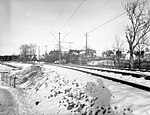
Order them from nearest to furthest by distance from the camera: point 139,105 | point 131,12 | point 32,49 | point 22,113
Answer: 1. point 139,105
2. point 22,113
3. point 131,12
4. point 32,49

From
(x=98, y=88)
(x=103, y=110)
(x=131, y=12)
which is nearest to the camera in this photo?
(x=103, y=110)

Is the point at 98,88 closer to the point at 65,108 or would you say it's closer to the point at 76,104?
the point at 76,104

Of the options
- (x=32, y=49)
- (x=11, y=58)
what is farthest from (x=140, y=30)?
(x=11, y=58)

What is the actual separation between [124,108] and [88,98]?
277 cm

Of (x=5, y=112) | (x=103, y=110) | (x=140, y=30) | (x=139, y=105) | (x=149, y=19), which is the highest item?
(x=149, y=19)

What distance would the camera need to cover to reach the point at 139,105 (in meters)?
5.26

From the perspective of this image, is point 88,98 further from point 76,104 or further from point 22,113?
point 22,113

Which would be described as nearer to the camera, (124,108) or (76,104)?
(124,108)

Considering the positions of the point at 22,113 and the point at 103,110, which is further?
the point at 22,113

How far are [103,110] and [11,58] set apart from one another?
5535 inches

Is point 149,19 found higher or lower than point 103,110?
higher

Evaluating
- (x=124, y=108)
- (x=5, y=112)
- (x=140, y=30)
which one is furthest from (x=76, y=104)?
(x=140, y=30)

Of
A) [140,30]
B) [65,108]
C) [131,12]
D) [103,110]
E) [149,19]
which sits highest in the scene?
[131,12]

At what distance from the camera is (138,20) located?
29312 mm
